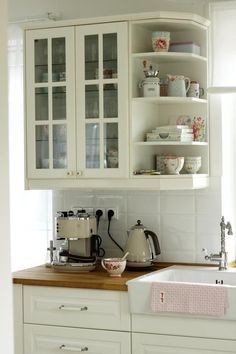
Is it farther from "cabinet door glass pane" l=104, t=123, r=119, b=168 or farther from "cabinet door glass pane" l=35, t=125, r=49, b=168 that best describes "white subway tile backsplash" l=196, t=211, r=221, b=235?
"cabinet door glass pane" l=35, t=125, r=49, b=168

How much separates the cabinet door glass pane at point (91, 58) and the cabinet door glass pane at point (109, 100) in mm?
99

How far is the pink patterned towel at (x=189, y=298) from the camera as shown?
10.1 feet

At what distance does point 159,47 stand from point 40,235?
4.62 feet

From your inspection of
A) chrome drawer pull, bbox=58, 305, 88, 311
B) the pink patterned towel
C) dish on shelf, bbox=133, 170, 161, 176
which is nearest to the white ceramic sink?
the pink patterned towel

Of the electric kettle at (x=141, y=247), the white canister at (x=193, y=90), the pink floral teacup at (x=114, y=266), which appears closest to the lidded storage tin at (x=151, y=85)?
the white canister at (x=193, y=90)

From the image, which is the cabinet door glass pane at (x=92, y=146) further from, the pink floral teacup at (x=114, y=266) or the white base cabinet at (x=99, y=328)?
the white base cabinet at (x=99, y=328)

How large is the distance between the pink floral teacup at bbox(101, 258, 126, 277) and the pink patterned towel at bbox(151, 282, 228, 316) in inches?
12.4

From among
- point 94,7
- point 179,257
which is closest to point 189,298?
point 179,257

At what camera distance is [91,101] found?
12.0 ft

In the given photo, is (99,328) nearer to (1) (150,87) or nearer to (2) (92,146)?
(2) (92,146)

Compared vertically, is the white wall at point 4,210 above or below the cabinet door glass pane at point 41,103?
below

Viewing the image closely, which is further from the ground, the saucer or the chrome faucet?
the chrome faucet

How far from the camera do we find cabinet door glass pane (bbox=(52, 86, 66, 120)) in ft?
12.2

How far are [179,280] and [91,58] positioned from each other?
1251 mm
